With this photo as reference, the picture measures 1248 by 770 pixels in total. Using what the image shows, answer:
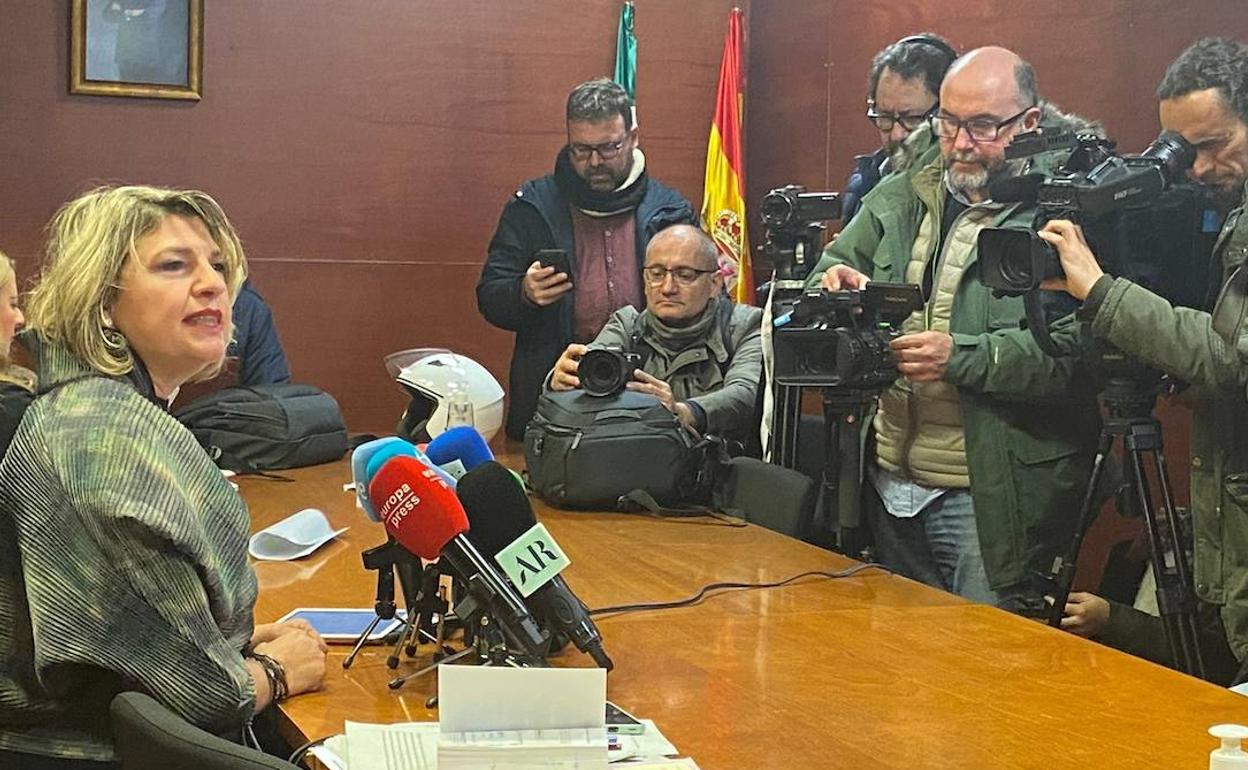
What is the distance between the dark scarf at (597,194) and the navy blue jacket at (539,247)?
0.13ft

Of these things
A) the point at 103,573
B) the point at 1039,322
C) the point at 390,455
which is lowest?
the point at 103,573

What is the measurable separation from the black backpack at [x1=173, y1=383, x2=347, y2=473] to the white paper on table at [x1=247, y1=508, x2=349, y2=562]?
1.06 meters

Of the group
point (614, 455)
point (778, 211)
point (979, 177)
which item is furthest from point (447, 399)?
point (979, 177)

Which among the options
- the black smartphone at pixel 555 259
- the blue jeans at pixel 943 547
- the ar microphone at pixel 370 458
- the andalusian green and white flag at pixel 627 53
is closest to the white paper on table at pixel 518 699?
the ar microphone at pixel 370 458

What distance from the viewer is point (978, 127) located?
332 centimetres

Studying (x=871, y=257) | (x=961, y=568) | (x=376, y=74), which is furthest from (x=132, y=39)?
(x=961, y=568)

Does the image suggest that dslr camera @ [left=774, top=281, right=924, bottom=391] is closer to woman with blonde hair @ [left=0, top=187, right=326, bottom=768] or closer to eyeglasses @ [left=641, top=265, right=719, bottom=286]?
eyeglasses @ [left=641, top=265, right=719, bottom=286]

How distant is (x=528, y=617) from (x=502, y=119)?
389 centimetres

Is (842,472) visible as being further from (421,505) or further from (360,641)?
(421,505)

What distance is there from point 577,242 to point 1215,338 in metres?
2.45

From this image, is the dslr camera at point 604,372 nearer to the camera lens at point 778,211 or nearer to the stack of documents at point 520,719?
the camera lens at point 778,211

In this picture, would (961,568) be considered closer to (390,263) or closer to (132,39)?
(390,263)

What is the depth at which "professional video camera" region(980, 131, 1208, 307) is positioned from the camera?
2766 millimetres

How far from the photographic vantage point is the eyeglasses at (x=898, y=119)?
12.1 ft
